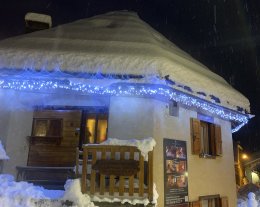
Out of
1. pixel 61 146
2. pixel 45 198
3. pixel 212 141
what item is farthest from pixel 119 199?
pixel 212 141

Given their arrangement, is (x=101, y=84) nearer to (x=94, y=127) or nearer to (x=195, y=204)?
(x=94, y=127)

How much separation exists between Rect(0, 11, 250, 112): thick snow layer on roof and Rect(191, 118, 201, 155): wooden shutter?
3.37 feet

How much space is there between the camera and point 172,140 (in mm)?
8250

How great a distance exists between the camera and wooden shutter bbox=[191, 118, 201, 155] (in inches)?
350

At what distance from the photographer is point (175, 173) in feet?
26.6

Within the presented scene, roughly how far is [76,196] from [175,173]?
305cm

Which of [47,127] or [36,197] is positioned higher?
[47,127]

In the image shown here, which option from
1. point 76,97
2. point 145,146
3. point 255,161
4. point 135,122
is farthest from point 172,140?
point 255,161

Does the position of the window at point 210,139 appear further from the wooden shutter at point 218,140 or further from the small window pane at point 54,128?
the small window pane at point 54,128

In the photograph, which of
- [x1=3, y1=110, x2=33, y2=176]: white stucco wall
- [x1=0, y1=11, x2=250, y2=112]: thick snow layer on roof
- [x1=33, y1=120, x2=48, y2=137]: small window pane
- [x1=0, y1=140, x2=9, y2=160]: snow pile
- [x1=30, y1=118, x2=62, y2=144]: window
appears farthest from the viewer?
[x1=33, y1=120, x2=48, y2=137]: small window pane

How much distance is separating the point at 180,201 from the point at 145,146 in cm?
256

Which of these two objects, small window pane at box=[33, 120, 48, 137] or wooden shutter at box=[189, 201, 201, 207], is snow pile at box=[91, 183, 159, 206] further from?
small window pane at box=[33, 120, 48, 137]

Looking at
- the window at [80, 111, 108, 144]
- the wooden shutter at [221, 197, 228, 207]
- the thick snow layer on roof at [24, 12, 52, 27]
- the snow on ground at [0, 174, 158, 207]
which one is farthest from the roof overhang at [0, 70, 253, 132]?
the thick snow layer on roof at [24, 12, 52, 27]

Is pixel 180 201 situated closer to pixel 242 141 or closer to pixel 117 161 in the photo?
pixel 117 161
